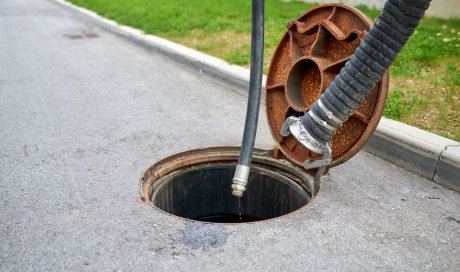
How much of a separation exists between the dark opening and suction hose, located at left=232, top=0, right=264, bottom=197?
2.00 feet

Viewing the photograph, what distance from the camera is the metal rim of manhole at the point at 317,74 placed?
117 inches

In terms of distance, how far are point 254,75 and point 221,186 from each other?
1.40 m

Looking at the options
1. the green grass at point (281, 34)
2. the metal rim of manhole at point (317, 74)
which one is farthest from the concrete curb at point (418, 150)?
the metal rim of manhole at point (317, 74)

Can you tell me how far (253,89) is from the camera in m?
2.99

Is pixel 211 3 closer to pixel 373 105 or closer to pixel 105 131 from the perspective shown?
pixel 105 131

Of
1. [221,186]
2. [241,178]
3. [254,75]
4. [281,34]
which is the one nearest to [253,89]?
[254,75]

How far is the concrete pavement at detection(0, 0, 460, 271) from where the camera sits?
8.38ft

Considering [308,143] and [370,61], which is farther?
[308,143]

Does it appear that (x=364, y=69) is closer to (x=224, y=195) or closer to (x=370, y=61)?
(x=370, y=61)

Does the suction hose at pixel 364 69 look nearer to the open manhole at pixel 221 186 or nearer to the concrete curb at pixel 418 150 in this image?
the open manhole at pixel 221 186

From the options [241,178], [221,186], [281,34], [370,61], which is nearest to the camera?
[370,61]

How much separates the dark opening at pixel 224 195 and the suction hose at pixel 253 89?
0.61 meters

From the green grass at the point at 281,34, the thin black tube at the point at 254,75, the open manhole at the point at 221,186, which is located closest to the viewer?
the thin black tube at the point at 254,75

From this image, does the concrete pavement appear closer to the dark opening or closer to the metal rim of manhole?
the dark opening
